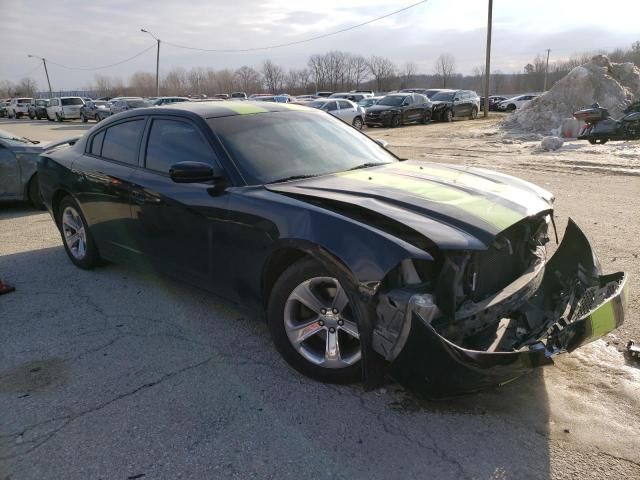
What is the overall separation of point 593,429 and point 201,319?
2.80m

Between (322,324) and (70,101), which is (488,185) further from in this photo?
(70,101)

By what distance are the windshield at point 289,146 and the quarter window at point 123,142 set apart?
3.12ft

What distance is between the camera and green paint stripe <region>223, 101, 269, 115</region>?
4.15 m

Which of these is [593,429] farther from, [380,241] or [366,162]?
[366,162]

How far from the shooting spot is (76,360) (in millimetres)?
3529

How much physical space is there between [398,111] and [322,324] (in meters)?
25.3

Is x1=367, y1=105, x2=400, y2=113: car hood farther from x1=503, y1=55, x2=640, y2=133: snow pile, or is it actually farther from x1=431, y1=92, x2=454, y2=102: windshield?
x1=503, y1=55, x2=640, y2=133: snow pile

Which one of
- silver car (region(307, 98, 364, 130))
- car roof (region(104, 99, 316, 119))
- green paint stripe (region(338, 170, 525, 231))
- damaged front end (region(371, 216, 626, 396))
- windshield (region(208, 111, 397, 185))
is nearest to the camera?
damaged front end (region(371, 216, 626, 396))

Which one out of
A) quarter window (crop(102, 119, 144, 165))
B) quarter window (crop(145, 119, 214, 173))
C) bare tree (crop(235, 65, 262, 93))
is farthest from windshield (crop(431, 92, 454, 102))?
bare tree (crop(235, 65, 262, 93))

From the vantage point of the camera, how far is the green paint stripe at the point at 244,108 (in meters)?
4.15

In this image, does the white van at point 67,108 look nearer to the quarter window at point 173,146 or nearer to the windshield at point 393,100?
the windshield at point 393,100

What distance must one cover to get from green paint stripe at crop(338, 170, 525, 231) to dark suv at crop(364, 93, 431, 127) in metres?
23.9

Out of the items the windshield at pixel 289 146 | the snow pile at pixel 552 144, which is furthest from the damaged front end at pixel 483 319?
the snow pile at pixel 552 144

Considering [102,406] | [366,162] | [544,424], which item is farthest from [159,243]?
[544,424]
